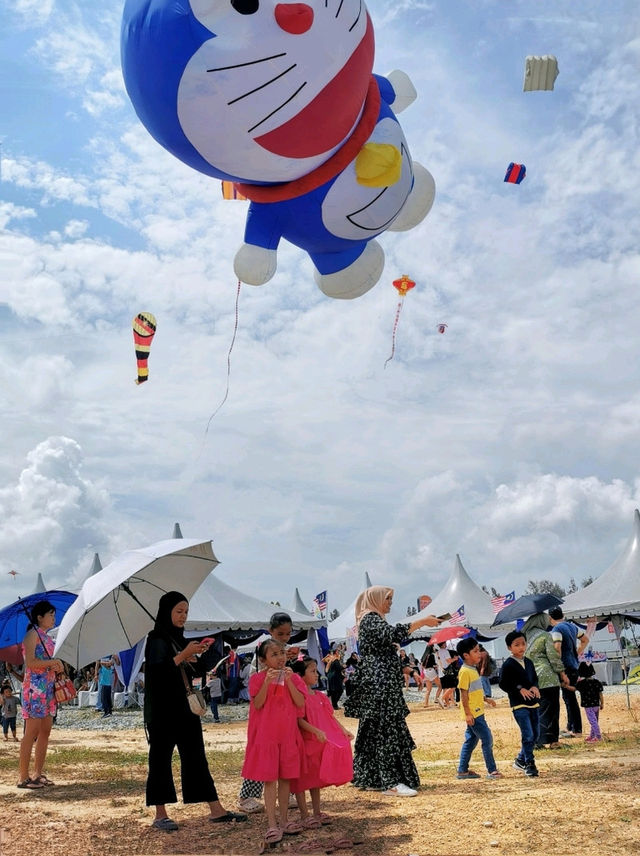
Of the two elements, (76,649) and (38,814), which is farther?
(76,649)

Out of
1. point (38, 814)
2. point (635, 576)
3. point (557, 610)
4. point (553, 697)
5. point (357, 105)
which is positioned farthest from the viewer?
point (635, 576)

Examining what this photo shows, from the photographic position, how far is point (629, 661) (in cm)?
2398

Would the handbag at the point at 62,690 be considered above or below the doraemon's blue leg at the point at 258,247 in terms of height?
below

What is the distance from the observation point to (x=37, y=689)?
7.07 metres

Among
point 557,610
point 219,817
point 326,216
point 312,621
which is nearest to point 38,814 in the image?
point 219,817

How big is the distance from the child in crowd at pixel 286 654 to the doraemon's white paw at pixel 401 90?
4.82 m

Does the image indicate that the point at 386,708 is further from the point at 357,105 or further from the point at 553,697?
the point at 357,105

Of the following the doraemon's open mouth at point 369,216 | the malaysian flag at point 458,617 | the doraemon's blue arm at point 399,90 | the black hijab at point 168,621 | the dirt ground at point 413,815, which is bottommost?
the dirt ground at point 413,815

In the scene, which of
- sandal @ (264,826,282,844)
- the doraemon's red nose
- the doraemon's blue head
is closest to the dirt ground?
sandal @ (264,826,282,844)

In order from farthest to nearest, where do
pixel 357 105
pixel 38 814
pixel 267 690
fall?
pixel 357 105
pixel 38 814
pixel 267 690

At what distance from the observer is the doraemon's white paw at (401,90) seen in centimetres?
758

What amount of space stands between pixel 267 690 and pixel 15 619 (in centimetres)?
546

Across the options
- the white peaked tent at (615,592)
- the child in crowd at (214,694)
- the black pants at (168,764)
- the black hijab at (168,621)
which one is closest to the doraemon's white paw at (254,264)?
the black hijab at (168,621)

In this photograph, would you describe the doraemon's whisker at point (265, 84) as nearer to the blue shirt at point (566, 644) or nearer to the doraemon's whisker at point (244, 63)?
the doraemon's whisker at point (244, 63)
